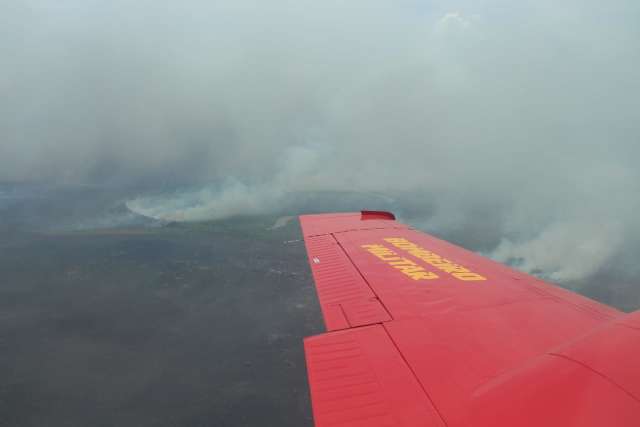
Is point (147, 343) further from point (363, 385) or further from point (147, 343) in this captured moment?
point (363, 385)

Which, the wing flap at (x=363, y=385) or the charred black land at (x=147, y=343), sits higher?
the wing flap at (x=363, y=385)

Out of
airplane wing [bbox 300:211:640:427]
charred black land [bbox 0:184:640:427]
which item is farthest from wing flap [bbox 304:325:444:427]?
charred black land [bbox 0:184:640:427]

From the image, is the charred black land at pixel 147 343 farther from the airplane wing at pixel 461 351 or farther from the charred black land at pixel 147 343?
the airplane wing at pixel 461 351

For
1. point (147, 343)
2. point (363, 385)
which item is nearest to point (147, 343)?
point (147, 343)

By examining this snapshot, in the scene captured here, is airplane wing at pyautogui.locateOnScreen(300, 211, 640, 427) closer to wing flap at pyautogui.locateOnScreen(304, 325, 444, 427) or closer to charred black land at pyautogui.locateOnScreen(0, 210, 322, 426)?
wing flap at pyautogui.locateOnScreen(304, 325, 444, 427)

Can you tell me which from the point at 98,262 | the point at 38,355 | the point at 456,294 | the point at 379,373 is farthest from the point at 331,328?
the point at 98,262

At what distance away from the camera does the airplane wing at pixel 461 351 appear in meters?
6.36

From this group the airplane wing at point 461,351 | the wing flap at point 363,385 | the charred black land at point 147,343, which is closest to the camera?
the airplane wing at point 461,351

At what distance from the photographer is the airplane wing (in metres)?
6.36

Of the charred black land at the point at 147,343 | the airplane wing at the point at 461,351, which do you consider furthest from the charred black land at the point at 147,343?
the airplane wing at the point at 461,351

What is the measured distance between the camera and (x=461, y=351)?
9.25 m

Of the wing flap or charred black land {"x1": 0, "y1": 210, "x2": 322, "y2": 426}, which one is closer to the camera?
the wing flap

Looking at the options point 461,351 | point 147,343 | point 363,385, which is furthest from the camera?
point 147,343

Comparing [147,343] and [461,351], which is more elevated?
[461,351]
